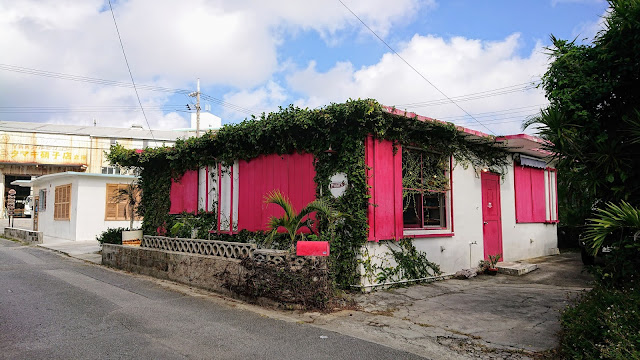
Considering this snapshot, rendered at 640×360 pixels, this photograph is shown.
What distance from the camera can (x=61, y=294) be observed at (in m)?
7.21

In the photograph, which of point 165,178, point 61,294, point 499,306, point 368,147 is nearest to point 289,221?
point 368,147

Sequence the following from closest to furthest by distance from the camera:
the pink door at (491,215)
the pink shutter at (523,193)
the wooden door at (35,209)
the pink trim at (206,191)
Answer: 1. the pink door at (491,215)
2. the pink trim at (206,191)
3. the pink shutter at (523,193)
4. the wooden door at (35,209)

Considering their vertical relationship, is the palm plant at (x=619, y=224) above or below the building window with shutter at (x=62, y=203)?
below

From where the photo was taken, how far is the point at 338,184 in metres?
7.71

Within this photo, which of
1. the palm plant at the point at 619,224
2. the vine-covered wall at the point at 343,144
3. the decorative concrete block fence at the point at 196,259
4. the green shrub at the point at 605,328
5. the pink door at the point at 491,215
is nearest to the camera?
the green shrub at the point at 605,328

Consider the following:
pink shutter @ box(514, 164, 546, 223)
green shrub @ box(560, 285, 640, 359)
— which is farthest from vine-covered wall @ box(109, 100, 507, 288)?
green shrub @ box(560, 285, 640, 359)

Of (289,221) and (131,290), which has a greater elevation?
(289,221)

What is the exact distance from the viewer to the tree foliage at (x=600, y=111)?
184 inches

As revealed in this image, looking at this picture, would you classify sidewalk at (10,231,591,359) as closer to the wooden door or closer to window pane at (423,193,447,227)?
window pane at (423,193,447,227)

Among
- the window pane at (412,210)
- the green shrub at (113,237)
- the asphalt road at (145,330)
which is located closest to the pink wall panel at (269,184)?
the window pane at (412,210)

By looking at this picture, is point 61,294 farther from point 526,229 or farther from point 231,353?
point 526,229

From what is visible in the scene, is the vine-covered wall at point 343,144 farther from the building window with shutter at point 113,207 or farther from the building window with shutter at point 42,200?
the building window with shutter at point 42,200

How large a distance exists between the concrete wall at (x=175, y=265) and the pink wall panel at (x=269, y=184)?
5.14ft

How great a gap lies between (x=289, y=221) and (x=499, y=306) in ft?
12.2
